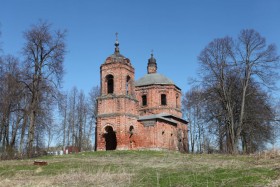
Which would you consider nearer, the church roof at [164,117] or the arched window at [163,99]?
the church roof at [164,117]

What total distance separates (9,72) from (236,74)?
2015cm

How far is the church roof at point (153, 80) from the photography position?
3756 centimetres

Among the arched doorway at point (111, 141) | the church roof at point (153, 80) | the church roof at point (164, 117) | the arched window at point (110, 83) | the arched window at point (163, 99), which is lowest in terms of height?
the arched doorway at point (111, 141)

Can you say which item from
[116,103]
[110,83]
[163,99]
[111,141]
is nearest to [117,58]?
[110,83]

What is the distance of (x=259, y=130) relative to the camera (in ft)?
99.1

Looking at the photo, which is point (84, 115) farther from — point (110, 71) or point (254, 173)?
point (254, 173)

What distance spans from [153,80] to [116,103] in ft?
29.5

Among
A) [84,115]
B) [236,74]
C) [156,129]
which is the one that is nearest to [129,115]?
[156,129]

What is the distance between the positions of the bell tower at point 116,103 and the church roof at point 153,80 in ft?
19.6

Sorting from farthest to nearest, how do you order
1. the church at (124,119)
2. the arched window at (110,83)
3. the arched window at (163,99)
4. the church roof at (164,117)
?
the arched window at (163,99), the arched window at (110,83), the church roof at (164,117), the church at (124,119)

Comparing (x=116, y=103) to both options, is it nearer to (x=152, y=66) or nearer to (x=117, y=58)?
(x=117, y=58)

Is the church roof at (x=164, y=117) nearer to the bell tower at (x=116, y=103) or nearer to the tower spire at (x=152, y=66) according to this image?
the bell tower at (x=116, y=103)

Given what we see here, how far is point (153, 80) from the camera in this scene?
3775 centimetres

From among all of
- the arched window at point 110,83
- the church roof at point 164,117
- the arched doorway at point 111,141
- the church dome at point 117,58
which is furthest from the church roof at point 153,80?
the arched doorway at point 111,141
